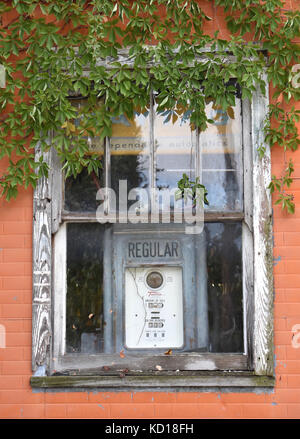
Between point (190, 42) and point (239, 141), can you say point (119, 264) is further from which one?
point (190, 42)

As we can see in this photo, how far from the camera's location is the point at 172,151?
13.5 feet

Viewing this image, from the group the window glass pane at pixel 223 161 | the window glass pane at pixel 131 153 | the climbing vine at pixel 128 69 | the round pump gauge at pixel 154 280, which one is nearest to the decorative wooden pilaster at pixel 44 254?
the climbing vine at pixel 128 69

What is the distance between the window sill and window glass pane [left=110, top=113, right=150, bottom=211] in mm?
1394

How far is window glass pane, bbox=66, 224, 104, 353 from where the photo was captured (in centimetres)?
400

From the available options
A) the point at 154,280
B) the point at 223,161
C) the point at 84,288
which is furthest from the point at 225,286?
the point at 84,288

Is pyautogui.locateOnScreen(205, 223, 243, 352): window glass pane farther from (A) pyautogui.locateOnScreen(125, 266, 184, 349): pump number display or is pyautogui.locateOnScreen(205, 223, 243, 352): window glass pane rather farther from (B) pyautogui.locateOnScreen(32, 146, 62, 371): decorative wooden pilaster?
(B) pyautogui.locateOnScreen(32, 146, 62, 371): decorative wooden pilaster

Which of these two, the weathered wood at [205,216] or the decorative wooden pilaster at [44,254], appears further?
the weathered wood at [205,216]

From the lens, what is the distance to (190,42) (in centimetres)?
407

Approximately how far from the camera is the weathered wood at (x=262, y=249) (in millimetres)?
3836

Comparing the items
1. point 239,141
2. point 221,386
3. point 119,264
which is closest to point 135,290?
point 119,264

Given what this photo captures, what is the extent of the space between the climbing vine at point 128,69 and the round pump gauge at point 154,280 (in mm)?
908

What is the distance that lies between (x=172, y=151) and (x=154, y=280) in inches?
39.4

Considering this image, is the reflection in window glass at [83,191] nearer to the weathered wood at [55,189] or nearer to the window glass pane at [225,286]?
the weathered wood at [55,189]
